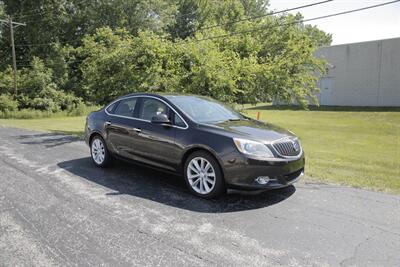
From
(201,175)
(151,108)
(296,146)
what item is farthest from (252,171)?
(151,108)

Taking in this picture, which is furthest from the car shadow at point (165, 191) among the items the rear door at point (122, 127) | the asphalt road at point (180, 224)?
the rear door at point (122, 127)

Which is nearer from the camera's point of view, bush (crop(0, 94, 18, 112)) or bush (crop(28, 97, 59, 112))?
bush (crop(0, 94, 18, 112))

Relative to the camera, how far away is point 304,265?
3283 millimetres

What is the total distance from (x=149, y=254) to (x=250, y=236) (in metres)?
1.17

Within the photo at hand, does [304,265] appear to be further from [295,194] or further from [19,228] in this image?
[19,228]

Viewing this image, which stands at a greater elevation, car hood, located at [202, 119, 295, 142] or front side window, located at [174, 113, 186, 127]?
front side window, located at [174, 113, 186, 127]

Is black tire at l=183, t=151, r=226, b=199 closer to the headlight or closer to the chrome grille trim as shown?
the headlight

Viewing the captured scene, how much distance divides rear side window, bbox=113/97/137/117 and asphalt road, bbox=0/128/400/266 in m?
1.25

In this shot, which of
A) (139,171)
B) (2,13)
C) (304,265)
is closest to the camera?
(304,265)

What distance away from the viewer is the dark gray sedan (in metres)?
4.91

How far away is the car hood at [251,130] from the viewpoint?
511 cm

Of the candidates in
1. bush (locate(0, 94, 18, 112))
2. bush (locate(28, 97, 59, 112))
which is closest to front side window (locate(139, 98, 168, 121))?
bush (locate(28, 97, 59, 112))

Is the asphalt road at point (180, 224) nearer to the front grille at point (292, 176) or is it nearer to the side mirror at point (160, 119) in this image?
the front grille at point (292, 176)

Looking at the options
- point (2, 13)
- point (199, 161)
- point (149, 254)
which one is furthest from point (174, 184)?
point (2, 13)
